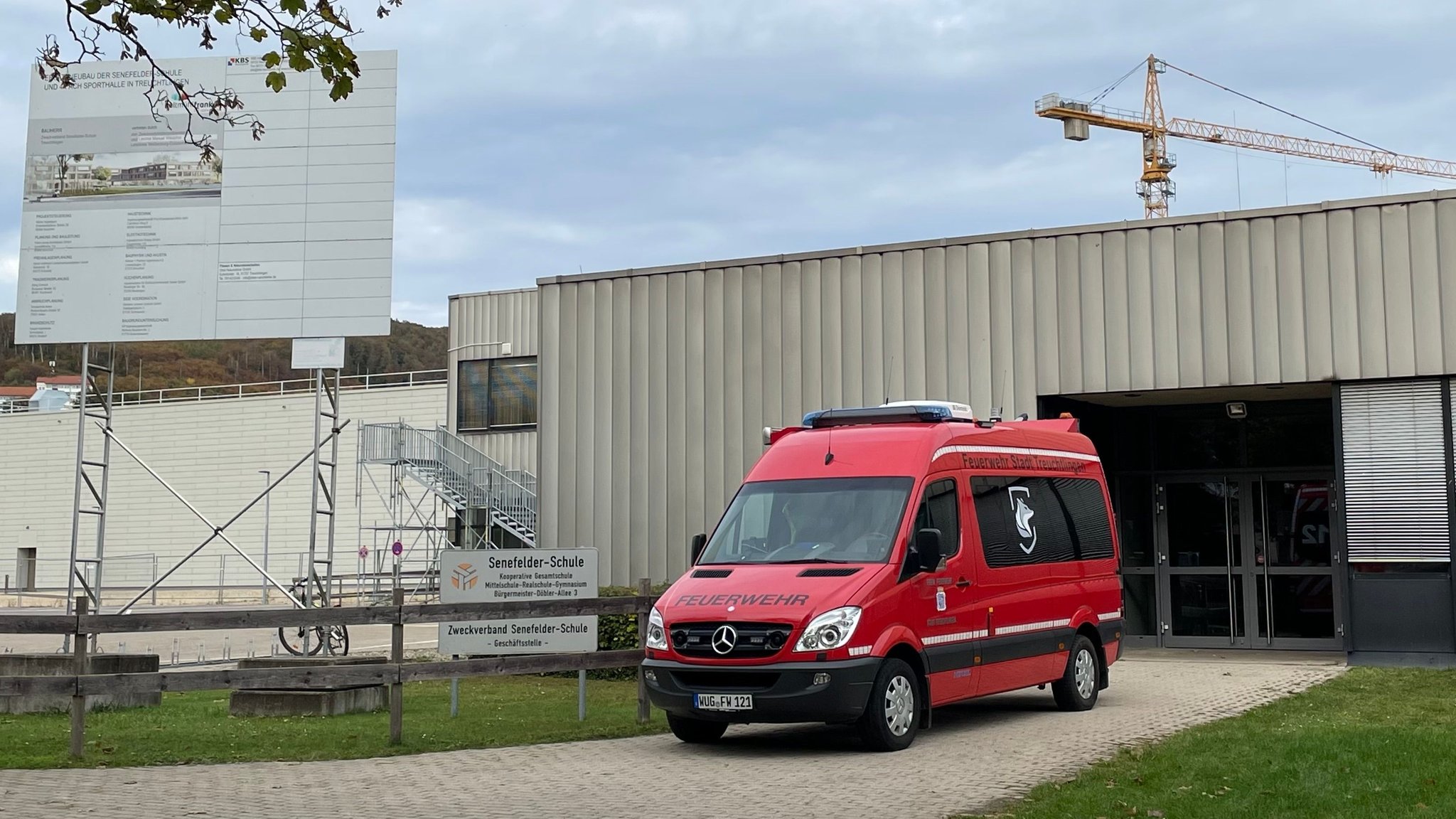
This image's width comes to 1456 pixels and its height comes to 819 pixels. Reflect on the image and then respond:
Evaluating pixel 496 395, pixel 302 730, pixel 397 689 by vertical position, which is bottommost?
pixel 302 730

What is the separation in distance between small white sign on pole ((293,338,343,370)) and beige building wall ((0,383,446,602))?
3114 cm

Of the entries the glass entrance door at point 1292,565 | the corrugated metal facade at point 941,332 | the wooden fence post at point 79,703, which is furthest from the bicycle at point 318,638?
the glass entrance door at point 1292,565

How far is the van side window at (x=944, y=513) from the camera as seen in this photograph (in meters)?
11.2

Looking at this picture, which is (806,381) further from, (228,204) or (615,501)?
(228,204)

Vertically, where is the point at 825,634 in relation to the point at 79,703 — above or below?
above

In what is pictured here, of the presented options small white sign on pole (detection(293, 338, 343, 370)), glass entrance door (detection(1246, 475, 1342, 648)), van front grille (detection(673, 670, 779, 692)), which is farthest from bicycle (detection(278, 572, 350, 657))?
glass entrance door (detection(1246, 475, 1342, 648))

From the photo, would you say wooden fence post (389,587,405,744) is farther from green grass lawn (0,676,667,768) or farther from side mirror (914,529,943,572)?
side mirror (914,529,943,572)

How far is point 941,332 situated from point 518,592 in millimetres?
8398

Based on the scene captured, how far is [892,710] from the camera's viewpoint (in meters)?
10.4

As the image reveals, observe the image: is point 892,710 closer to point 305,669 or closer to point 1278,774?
point 1278,774

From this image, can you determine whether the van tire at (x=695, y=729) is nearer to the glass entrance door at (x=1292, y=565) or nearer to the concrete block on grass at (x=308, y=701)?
the concrete block on grass at (x=308, y=701)

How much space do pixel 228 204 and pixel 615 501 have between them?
6616 mm

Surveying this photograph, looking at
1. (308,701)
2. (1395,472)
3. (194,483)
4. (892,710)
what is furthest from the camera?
(194,483)

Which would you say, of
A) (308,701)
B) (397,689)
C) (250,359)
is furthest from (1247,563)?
(250,359)
